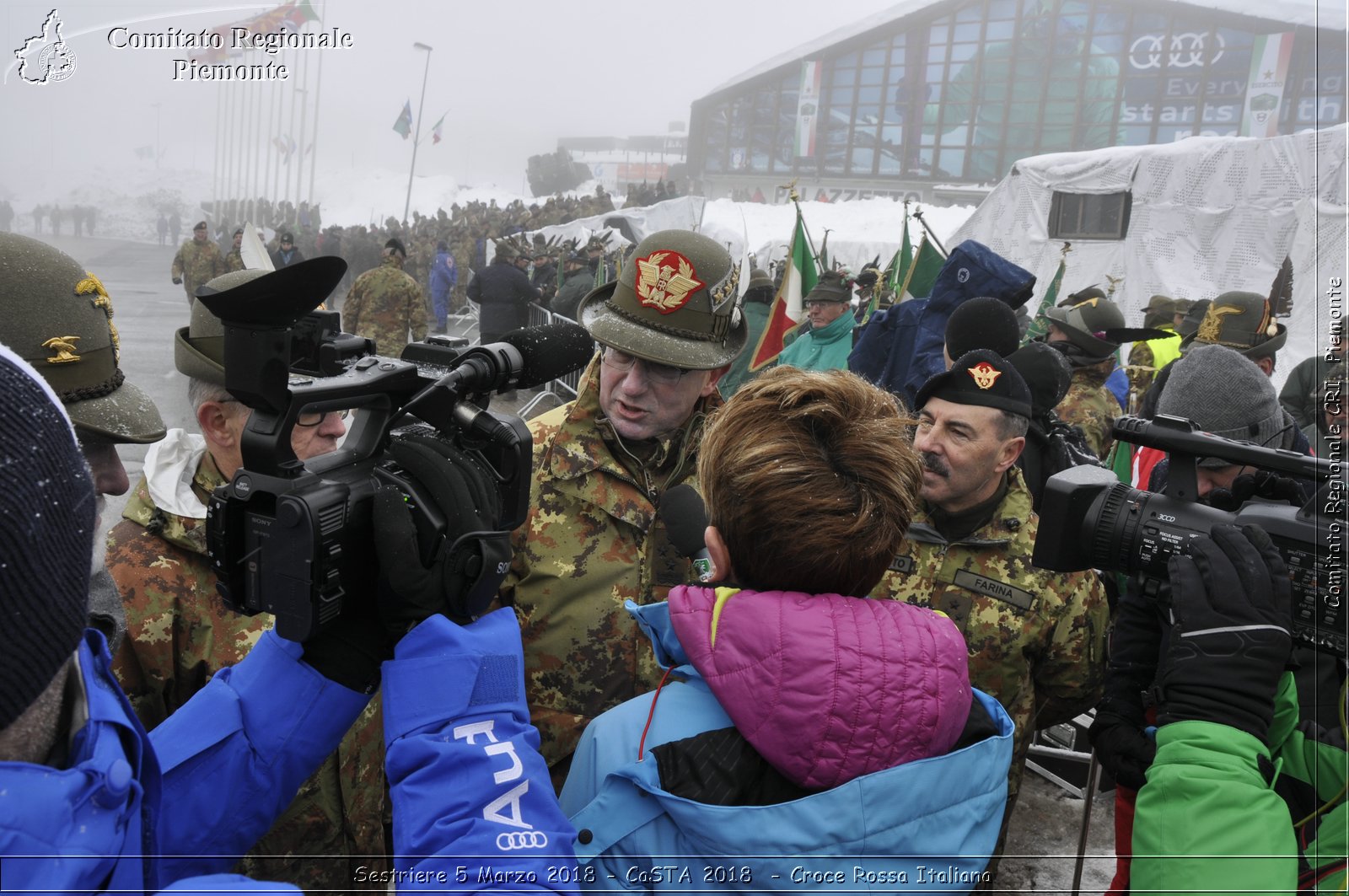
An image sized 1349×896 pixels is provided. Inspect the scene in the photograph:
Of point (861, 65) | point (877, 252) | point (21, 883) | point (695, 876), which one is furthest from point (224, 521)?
point (861, 65)

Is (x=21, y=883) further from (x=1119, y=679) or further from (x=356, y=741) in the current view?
(x=1119, y=679)

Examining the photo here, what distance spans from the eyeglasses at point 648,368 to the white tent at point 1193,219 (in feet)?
30.5

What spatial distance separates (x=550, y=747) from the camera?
221cm

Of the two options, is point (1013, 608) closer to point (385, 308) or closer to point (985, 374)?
point (985, 374)

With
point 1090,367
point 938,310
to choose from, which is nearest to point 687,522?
point 938,310

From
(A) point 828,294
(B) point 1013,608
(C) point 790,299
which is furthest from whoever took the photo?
(C) point 790,299

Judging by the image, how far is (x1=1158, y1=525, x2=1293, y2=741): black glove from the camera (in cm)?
136

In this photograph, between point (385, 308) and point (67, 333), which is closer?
point (67, 333)

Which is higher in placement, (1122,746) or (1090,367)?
(1090,367)

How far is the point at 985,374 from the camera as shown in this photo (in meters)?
2.63

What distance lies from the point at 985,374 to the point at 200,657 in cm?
225

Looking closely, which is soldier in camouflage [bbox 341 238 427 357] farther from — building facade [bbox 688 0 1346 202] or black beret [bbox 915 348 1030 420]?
building facade [bbox 688 0 1346 202]

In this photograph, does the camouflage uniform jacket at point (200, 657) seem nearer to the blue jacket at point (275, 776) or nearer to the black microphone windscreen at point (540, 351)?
the blue jacket at point (275, 776)

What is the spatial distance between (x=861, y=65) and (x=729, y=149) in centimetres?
910
